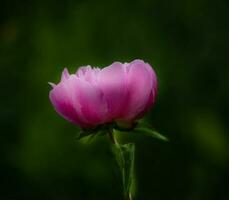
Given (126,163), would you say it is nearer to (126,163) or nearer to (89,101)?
(126,163)

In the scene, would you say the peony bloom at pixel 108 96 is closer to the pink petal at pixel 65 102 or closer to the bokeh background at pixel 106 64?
the pink petal at pixel 65 102

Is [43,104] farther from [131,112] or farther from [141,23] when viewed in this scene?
[131,112]

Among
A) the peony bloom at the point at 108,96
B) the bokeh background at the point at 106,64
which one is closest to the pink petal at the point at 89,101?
the peony bloom at the point at 108,96

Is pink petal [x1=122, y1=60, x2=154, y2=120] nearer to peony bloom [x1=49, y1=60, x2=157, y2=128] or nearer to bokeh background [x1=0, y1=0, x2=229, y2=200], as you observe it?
peony bloom [x1=49, y1=60, x2=157, y2=128]

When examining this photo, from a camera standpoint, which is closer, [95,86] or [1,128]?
Result: [95,86]

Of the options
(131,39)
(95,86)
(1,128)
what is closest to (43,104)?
(1,128)

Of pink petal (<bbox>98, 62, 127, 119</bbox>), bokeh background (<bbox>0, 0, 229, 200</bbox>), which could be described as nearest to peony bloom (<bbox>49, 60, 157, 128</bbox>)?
pink petal (<bbox>98, 62, 127, 119</bbox>)

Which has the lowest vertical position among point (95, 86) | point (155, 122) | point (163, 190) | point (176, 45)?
point (163, 190)
